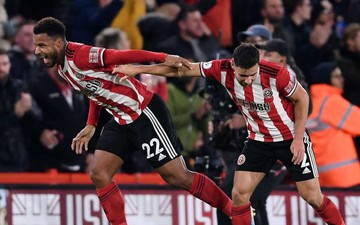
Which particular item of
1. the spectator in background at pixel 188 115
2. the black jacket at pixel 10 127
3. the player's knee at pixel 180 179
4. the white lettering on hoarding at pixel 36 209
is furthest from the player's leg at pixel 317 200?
the black jacket at pixel 10 127

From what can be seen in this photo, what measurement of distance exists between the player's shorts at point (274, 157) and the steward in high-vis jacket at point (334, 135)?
2612mm

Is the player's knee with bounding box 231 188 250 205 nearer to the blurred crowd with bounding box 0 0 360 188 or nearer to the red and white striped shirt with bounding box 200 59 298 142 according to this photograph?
the red and white striped shirt with bounding box 200 59 298 142

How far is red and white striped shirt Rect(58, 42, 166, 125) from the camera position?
37.9 ft

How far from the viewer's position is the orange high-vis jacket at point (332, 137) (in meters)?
14.5

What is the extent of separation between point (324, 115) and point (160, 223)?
2168mm

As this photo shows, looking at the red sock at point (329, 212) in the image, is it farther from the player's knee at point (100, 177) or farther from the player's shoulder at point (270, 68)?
the player's knee at point (100, 177)

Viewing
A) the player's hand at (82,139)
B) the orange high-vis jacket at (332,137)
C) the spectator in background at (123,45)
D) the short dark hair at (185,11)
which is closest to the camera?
the player's hand at (82,139)

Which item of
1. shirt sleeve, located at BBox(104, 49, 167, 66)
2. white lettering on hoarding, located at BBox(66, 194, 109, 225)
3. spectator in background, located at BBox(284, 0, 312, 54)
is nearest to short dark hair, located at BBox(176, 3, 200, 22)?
spectator in background, located at BBox(284, 0, 312, 54)

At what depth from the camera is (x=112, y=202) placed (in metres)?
12.1

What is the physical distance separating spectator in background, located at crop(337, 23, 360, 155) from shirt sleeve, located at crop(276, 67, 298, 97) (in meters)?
4.06

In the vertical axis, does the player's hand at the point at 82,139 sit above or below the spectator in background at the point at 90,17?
below

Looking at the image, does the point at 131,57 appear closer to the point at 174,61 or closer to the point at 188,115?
the point at 174,61

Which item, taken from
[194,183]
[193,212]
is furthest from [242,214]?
[193,212]

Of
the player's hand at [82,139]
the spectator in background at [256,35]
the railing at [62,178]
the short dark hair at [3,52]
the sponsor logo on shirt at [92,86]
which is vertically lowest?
the railing at [62,178]
